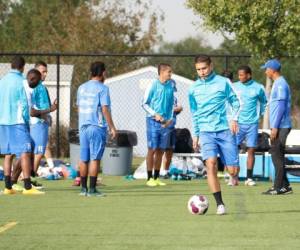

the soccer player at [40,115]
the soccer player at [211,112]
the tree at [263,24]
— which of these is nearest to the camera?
the soccer player at [211,112]

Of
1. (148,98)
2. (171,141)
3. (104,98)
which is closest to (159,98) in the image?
(148,98)

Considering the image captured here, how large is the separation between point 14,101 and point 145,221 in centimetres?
452

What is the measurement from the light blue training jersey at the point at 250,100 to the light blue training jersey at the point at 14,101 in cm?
498

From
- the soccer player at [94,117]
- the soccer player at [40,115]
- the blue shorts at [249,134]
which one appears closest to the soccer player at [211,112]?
the soccer player at [94,117]

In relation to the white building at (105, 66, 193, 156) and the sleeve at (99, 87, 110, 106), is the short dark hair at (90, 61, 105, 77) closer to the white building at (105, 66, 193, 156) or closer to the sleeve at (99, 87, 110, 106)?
the sleeve at (99, 87, 110, 106)

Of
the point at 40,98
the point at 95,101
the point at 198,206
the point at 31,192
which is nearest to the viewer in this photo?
the point at 198,206

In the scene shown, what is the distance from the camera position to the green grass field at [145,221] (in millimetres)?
10180

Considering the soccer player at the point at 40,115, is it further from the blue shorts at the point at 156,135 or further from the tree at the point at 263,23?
the tree at the point at 263,23

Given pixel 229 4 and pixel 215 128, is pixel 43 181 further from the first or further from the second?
pixel 229 4

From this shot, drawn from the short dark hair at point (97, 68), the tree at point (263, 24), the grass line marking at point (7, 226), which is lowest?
the grass line marking at point (7, 226)

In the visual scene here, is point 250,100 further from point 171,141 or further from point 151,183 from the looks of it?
point 151,183

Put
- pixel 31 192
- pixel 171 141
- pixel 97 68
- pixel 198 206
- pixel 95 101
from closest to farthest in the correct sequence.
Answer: pixel 198 206
pixel 97 68
pixel 95 101
pixel 31 192
pixel 171 141

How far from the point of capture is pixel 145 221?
40.0 ft

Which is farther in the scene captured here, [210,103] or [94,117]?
→ [94,117]
